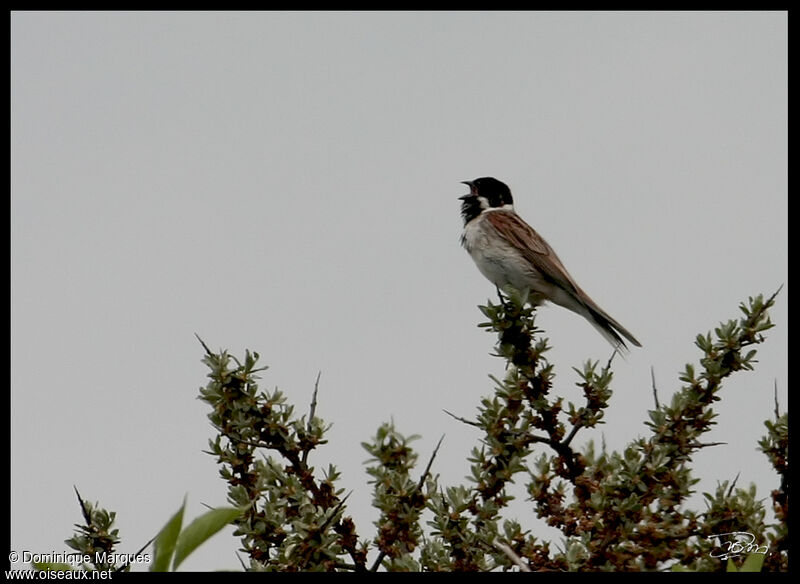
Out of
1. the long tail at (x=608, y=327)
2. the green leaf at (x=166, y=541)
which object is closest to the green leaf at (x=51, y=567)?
the green leaf at (x=166, y=541)

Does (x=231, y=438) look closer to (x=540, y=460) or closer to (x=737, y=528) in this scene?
(x=540, y=460)

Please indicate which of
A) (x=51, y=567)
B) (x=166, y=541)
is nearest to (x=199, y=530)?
(x=166, y=541)

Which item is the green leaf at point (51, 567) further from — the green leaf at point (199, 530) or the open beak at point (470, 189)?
the open beak at point (470, 189)

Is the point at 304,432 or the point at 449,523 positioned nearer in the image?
the point at 449,523

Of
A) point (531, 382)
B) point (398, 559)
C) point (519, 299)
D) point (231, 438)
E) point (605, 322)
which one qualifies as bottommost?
point (398, 559)

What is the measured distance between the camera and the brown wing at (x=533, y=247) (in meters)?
8.53

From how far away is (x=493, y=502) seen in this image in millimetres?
4363

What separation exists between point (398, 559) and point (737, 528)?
127 centimetres

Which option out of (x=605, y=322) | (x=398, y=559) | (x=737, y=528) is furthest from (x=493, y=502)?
(x=605, y=322)
